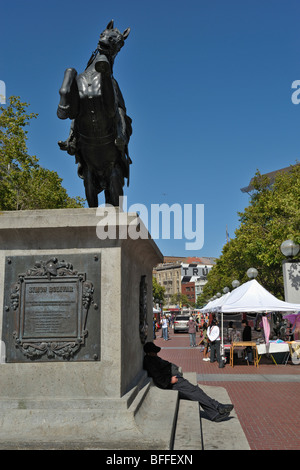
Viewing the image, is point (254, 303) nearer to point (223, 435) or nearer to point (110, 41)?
point (223, 435)

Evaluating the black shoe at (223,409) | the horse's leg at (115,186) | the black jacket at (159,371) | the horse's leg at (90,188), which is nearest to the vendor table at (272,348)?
the black shoe at (223,409)

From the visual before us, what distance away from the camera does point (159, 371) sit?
586 centimetres

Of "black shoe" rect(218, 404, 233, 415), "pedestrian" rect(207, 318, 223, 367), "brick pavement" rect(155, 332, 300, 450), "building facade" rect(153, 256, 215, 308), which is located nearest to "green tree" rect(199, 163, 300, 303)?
"pedestrian" rect(207, 318, 223, 367)

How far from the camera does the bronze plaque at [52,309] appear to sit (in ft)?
14.0

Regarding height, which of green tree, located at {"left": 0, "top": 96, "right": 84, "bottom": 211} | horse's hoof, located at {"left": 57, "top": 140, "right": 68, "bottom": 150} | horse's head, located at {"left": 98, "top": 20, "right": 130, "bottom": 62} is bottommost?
horse's hoof, located at {"left": 57, "top": 140, "right": 68, "bottom": 150}

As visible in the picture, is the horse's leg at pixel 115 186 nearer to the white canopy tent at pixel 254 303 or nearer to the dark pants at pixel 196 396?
the dark pants at pixel 196 396

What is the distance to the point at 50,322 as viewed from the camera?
4336 mm

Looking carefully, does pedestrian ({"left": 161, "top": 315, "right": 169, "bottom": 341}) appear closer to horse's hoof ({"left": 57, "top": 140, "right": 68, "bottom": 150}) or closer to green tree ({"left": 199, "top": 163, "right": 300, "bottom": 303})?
green tree ({"left": 199, "top": 163, "right": 300, "bottom": 303})

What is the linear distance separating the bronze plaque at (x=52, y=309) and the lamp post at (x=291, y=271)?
14.0 meters

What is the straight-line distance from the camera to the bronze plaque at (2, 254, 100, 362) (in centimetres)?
426

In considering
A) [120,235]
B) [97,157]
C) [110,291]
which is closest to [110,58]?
[97,157]

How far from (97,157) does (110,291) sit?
1951 mm

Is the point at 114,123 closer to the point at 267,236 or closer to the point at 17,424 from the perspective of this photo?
the point at 17,424

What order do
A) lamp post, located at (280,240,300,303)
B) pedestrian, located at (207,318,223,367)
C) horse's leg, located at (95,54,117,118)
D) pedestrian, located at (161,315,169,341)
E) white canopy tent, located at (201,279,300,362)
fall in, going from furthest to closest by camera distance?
pedestrian, located at (161,315,169,341)
lamp post, located at (280,240,300,303)
pedestrian, located at (207,318,223,367)
white canopy tent, located at (201,279,300,362)
horse's leg, located at (95,54,117,118)
